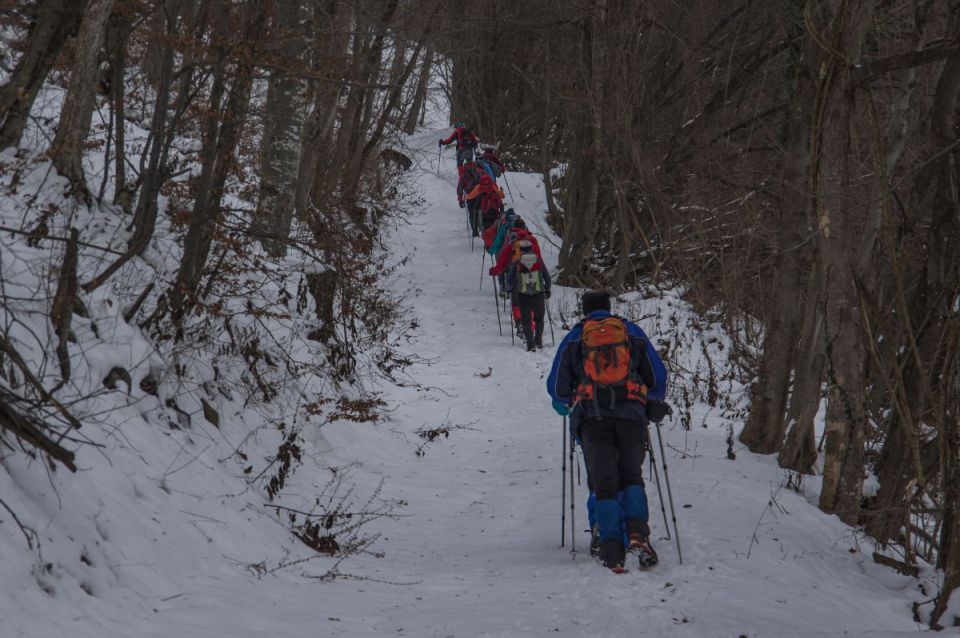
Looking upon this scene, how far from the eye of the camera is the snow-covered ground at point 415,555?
153 inches

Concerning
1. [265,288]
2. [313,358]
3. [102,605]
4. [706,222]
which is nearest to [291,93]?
[265,288]

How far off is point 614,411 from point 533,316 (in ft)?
27.8

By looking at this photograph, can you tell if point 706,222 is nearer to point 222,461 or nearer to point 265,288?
point 265,288

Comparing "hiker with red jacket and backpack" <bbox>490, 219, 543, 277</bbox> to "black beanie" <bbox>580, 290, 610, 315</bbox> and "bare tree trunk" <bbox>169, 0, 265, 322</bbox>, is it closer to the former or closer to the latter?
"bare tree trunk" <bbox>169, 0, 265, 322</bbox>

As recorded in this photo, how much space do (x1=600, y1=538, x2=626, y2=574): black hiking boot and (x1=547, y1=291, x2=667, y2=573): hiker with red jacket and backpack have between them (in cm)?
2

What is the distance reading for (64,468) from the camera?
4195 millimetres

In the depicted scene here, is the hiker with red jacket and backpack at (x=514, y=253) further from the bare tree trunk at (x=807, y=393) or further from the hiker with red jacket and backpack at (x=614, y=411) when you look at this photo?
the hiker with red jacket and backpack at (x=614, y=411)

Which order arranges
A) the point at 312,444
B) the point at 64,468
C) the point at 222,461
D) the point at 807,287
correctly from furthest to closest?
the point at 807,287 < the point at 312,444 < the point at 222,461 < the point at 64,468

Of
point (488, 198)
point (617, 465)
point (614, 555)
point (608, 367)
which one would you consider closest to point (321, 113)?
point (488, 198)

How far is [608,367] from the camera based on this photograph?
5.82 meters

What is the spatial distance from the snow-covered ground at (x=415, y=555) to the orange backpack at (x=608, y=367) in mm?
1155

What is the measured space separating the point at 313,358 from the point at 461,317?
7.09 m

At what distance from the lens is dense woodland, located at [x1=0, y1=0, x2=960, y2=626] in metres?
5.72

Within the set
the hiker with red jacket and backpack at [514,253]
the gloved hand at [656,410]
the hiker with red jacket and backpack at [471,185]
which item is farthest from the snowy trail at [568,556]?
the hiker with red jacket and backpack at [471,185]
